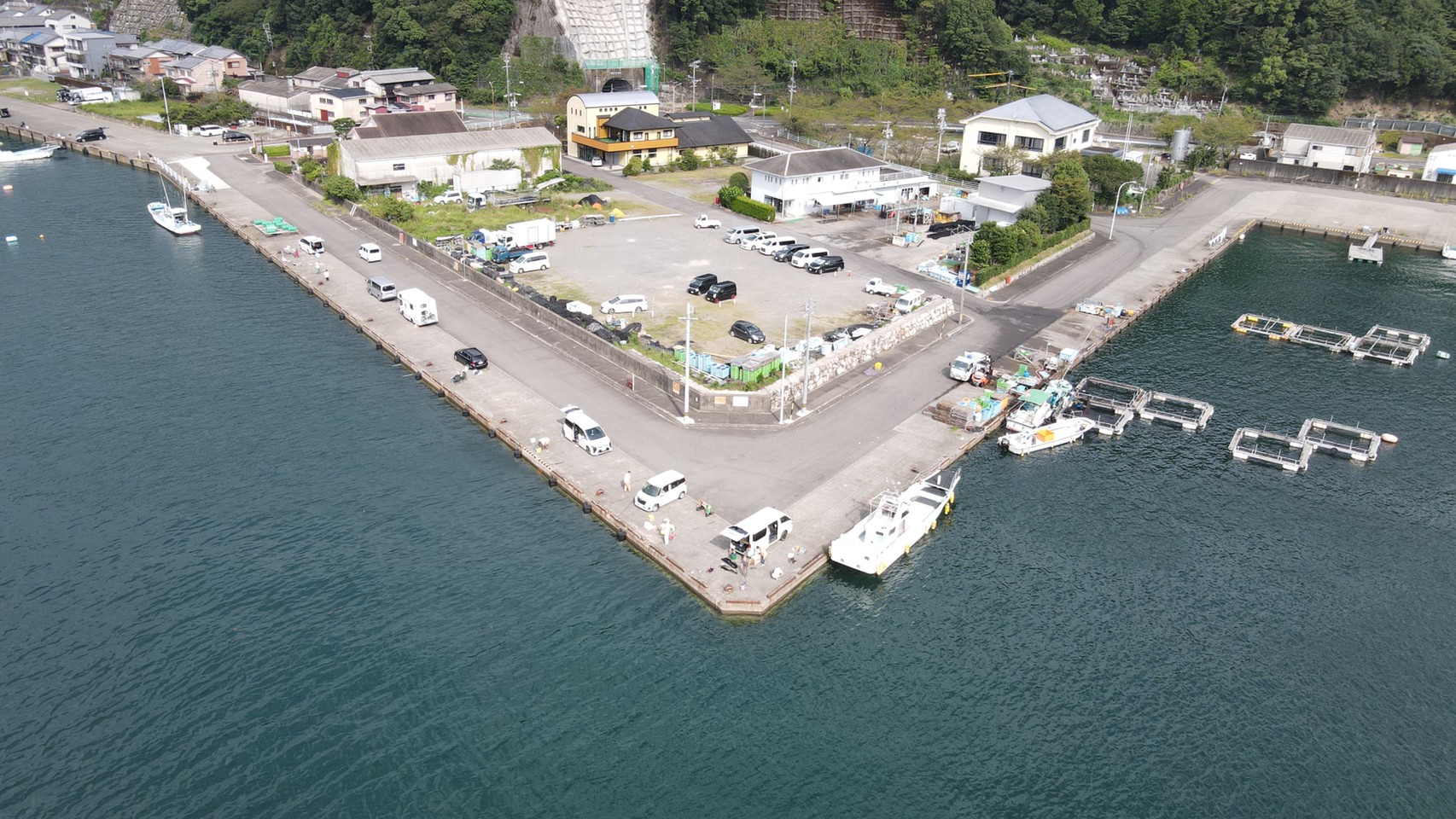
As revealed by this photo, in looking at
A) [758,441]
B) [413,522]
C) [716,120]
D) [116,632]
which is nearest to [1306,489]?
[758,441]

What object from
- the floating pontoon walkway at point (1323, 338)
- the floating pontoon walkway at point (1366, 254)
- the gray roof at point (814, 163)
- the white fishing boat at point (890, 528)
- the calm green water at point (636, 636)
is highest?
the gray roof at point (814, 163)

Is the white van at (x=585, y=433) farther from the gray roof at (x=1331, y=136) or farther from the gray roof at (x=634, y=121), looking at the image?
the gray roof at (x=1331, y=136)

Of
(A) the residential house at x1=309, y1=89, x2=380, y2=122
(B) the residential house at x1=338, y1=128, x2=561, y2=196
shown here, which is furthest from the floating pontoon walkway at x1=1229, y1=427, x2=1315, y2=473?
(A) the residential house at x1=309, y1=89, x2=380, y2=122

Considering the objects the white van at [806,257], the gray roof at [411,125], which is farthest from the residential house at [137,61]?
the white van at [806,257]

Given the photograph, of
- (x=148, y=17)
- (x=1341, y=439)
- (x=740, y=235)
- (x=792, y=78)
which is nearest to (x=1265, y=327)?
(x=1341, y=439)

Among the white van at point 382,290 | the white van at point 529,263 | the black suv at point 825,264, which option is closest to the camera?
the white van at point 382,290

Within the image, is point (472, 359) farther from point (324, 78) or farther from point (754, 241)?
point (324, 78)
